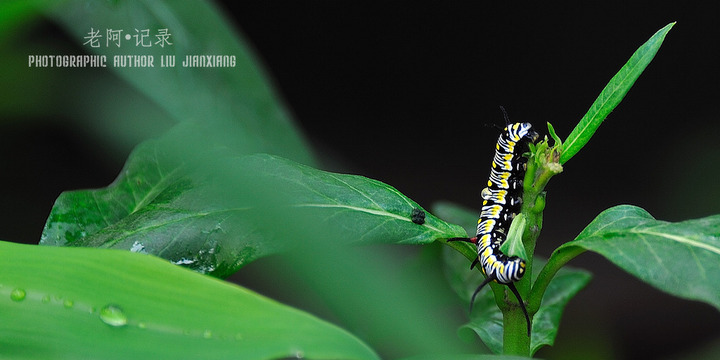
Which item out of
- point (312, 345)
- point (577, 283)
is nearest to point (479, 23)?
point (577, 283)

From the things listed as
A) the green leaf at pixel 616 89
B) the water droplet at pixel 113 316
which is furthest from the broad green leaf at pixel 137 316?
the green leaf at pixel 616 89

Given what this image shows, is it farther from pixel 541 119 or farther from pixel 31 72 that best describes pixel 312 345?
pixel 541 119

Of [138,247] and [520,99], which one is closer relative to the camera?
[138,247]

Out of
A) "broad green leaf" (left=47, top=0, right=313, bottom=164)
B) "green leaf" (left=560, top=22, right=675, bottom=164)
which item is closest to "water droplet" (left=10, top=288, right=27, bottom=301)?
"broad green leaf" (left=47, top=0, right=313, bottom=164)

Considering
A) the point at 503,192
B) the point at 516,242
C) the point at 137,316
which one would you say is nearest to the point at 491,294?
the point at 503,192

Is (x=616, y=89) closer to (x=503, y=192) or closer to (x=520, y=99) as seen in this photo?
(x=503, y=192)

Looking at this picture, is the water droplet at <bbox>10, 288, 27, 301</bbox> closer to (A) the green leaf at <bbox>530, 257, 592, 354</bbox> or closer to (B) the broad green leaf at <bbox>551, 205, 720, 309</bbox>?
(B) the broad green leaf at <bbox>551, 205, 720, 309</bbox>
